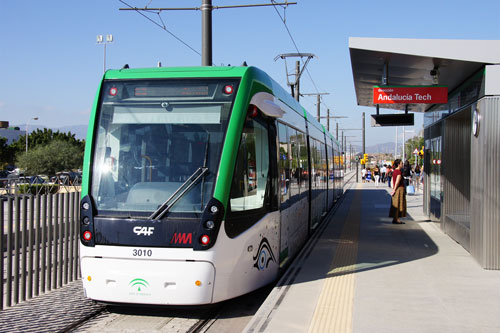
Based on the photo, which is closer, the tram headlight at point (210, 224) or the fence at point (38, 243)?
the tram headlight at point (210, 224)

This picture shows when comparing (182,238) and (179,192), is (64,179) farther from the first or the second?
(182,238)

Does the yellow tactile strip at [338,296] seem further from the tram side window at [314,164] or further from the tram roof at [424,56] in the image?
the tram roof at [424,56]

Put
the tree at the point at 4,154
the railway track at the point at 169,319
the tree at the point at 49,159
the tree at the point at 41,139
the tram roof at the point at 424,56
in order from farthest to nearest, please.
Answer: the tree at the point at 41,139
the tree at the point at 4,154
the tree at the point at 49,159
the tram roof at the point at 424,56
the railway track at the point at 169,319

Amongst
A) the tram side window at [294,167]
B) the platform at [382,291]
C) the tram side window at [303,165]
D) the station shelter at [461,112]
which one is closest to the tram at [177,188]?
the platform at [382,291]

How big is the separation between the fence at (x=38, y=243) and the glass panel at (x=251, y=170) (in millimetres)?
2769

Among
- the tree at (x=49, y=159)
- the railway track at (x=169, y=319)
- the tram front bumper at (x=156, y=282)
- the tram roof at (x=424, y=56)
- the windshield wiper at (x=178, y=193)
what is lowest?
the railway track at (x=169, y=319)

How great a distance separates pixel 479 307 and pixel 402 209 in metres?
9.96

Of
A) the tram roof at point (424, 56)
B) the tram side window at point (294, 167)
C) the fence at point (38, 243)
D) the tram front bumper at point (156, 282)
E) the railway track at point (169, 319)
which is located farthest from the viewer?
the tram side window at point (294, 167)

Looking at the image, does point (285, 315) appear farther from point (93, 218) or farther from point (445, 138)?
point (445, 138)

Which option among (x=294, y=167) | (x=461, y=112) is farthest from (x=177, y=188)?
(x=461, y=112)

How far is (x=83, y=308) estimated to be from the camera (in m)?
7.41

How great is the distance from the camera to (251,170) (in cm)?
731

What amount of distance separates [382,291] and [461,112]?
581cm

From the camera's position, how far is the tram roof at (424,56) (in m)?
9.45
